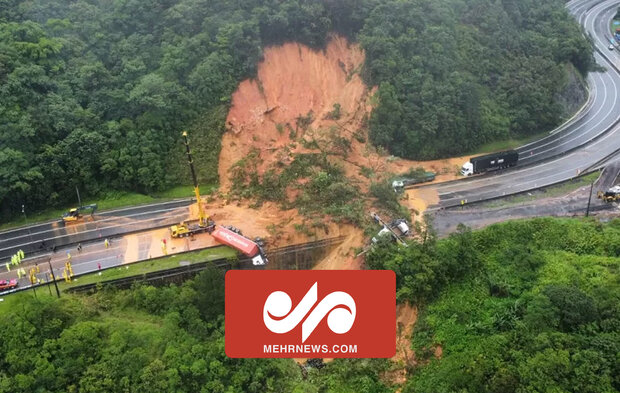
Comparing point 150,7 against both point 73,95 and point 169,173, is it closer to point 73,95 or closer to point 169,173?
point 73,95

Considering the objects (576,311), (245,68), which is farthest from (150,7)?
(576,311)

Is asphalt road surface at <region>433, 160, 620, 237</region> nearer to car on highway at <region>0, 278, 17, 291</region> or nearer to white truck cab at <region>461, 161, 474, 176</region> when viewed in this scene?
white truck cab at <region>461, 161, 474, 176</region>

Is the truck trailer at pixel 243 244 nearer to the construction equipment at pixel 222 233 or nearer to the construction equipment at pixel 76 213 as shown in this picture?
the construction equipment at pixel 222 233

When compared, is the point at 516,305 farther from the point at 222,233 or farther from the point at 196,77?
the point at 196,77

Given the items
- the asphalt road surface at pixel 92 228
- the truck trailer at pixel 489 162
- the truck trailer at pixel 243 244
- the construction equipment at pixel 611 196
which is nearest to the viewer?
the truck trailer at pixel 243 244

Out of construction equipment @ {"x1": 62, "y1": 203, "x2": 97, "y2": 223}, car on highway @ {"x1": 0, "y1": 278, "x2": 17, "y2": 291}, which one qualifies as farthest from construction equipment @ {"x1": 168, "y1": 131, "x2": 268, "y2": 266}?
car on highway @ {"x1": 0, "y1": 278, "x2": 17, "y2": 291}

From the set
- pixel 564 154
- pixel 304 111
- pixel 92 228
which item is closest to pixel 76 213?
pixel 92 228

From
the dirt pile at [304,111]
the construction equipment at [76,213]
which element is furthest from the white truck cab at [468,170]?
the construction equipment at [76,213]
